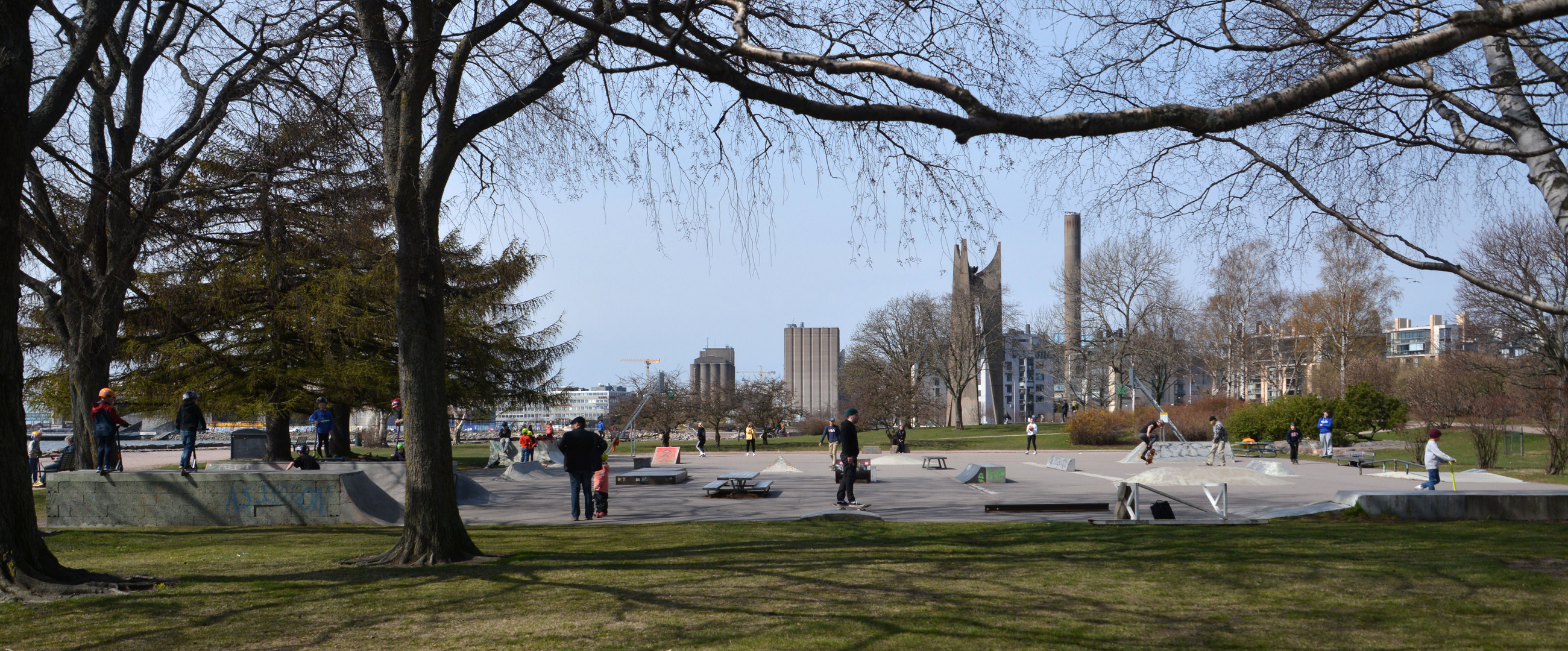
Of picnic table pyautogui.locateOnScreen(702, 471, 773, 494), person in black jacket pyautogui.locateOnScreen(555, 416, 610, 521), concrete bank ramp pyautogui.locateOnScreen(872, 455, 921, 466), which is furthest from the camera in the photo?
concrete bank ramp pyautogui.locateOnScreen(872, 455, 921, 466)

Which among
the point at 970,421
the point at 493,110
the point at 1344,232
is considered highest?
the point at 493,110

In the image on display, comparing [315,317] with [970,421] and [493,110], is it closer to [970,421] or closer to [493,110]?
[493,110]

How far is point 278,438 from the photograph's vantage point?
3434cm

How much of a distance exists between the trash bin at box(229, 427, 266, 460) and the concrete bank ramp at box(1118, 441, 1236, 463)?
2979cm

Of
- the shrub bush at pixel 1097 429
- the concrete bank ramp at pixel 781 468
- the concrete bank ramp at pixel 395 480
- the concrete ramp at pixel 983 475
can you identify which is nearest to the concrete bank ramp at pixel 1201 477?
the concrete ramp at pixel 983 475

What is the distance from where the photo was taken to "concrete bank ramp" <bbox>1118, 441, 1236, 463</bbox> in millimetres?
33344

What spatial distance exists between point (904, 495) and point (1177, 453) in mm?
20145

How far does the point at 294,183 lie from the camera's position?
13125 mm

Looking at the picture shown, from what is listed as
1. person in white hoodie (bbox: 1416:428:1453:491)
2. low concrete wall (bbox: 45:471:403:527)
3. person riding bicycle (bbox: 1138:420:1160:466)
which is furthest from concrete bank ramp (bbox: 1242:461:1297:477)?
low concrete wall (bbox: 45:471:403:527)

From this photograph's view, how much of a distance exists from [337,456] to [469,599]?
28.0 m

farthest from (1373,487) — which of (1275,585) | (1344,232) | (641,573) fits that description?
(641,573)

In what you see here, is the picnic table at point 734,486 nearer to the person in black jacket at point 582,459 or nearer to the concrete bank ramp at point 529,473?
the person in black jacket at point 582,459

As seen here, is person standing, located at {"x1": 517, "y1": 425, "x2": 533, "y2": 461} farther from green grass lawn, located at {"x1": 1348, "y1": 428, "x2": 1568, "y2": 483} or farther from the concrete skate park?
green grass lawn, located at {"x1": 1348, "y1": 428, "x2": 1568, "y2": 483}

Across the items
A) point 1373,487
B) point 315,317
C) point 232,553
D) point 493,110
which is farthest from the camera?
point 315,317
